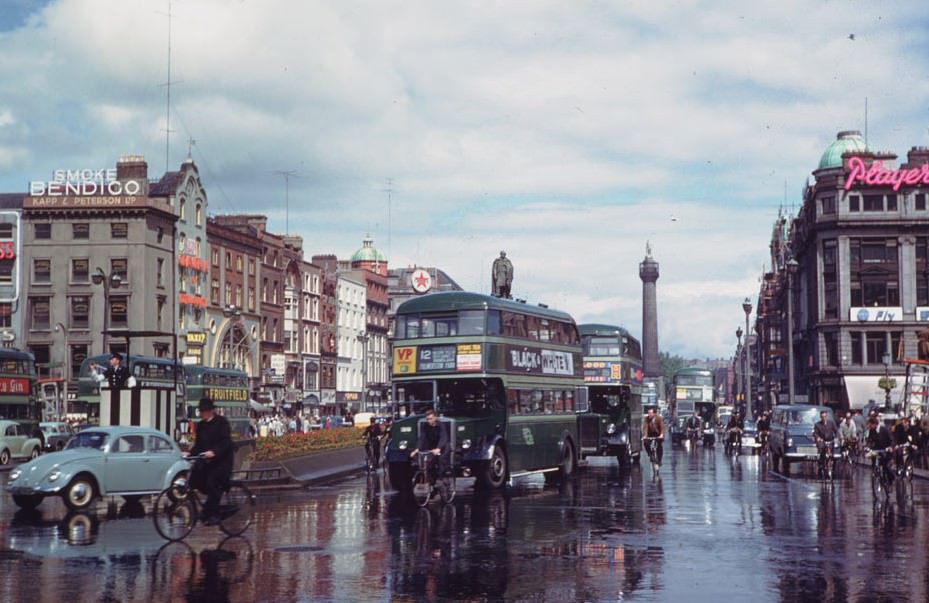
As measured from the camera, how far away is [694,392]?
77.4 meters

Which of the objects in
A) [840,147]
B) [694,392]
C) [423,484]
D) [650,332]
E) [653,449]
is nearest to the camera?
[423,484]

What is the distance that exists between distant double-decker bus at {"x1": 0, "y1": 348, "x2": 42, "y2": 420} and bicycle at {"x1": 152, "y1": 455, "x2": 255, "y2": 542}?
35254 millimetres

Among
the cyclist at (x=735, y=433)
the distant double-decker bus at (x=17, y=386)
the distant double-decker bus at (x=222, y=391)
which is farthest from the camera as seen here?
the distant double-decker bus at (x=222, y=391)

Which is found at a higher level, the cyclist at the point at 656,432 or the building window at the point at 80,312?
the building window at the point at 80,312

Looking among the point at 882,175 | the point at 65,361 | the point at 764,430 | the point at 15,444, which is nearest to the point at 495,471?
the point at 15,444

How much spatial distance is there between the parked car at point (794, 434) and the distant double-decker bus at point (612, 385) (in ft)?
15.9

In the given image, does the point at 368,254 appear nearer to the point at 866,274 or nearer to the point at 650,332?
the point at 650,332

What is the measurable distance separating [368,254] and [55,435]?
10638 cm

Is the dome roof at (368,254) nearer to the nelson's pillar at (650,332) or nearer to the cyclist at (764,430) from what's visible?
the nelson's pillar at (650,332)

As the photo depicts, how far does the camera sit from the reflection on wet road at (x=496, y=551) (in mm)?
11867

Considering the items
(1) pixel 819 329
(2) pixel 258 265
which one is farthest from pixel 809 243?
(2) pixel 258 265

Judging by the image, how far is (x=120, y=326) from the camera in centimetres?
8500

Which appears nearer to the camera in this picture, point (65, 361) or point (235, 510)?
point (235, 510)

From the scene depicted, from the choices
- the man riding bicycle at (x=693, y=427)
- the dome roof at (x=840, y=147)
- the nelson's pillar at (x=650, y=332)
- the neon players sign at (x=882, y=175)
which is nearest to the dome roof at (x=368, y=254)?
the nelson's pillar at (x=650, y=332)
